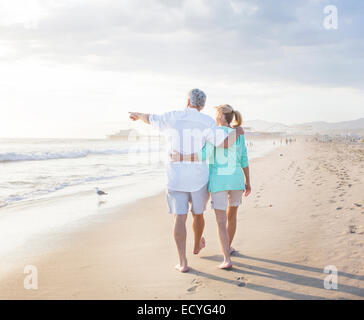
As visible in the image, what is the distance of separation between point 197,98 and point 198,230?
5.61ft

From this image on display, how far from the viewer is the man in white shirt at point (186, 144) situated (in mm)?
3527

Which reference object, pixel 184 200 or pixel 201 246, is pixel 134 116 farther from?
pixel 201 246

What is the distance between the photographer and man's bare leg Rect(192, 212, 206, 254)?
4137 mm

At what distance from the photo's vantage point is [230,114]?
3.95 meters

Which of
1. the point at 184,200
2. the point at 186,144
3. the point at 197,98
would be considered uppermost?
the point at 197,98

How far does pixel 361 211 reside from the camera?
19.8 ft

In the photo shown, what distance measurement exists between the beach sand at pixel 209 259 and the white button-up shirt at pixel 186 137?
109 cm

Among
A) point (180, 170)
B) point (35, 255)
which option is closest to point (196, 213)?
point (180, 170)

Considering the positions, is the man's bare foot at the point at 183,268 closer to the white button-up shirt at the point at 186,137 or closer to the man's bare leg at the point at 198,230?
the man's bare leg at the point at 198,230

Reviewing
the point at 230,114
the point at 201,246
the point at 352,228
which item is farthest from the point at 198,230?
the point at 352,228

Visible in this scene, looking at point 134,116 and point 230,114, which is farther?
point 230,114

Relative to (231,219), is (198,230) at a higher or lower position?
lower
